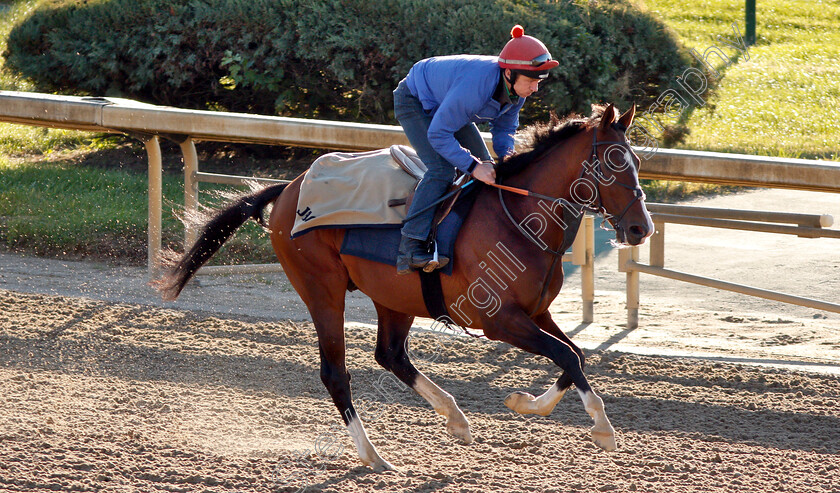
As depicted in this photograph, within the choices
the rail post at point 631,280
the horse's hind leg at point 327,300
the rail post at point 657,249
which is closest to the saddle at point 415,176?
the horse's hind leg at point 327,300

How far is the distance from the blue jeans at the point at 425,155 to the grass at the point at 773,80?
759cm

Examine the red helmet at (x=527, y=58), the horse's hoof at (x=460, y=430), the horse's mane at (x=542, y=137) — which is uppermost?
the red helmet at (x=527, y=58)

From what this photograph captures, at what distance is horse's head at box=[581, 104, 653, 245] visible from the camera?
3.58 m

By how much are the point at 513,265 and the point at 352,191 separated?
95cm

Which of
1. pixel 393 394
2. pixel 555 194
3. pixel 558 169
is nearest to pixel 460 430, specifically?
pixel 393 394

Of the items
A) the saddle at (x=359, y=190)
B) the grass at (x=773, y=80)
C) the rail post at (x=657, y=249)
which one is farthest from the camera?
the grass at (x=773, y=80)

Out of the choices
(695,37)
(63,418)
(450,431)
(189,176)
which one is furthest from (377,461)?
(695,37)

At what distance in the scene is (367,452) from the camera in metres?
4.12

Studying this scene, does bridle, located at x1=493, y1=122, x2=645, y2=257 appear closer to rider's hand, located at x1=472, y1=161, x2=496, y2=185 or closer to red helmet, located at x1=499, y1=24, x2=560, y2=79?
rider's hand, located at x1=472, y1=161, x2=496, y2=185

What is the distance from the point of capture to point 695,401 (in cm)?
503

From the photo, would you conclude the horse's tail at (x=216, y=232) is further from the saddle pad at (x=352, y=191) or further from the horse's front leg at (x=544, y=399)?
the horse's front leg at (x=544, y=399)

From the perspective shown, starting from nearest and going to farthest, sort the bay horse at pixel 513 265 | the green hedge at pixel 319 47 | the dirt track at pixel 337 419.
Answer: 1. the bay horse at pixel 513 265
2. the dirt track at pixel 337 419
3. the green hedge at pixel 319 47

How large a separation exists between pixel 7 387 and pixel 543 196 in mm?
3383

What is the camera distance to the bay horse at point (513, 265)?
145 inches
